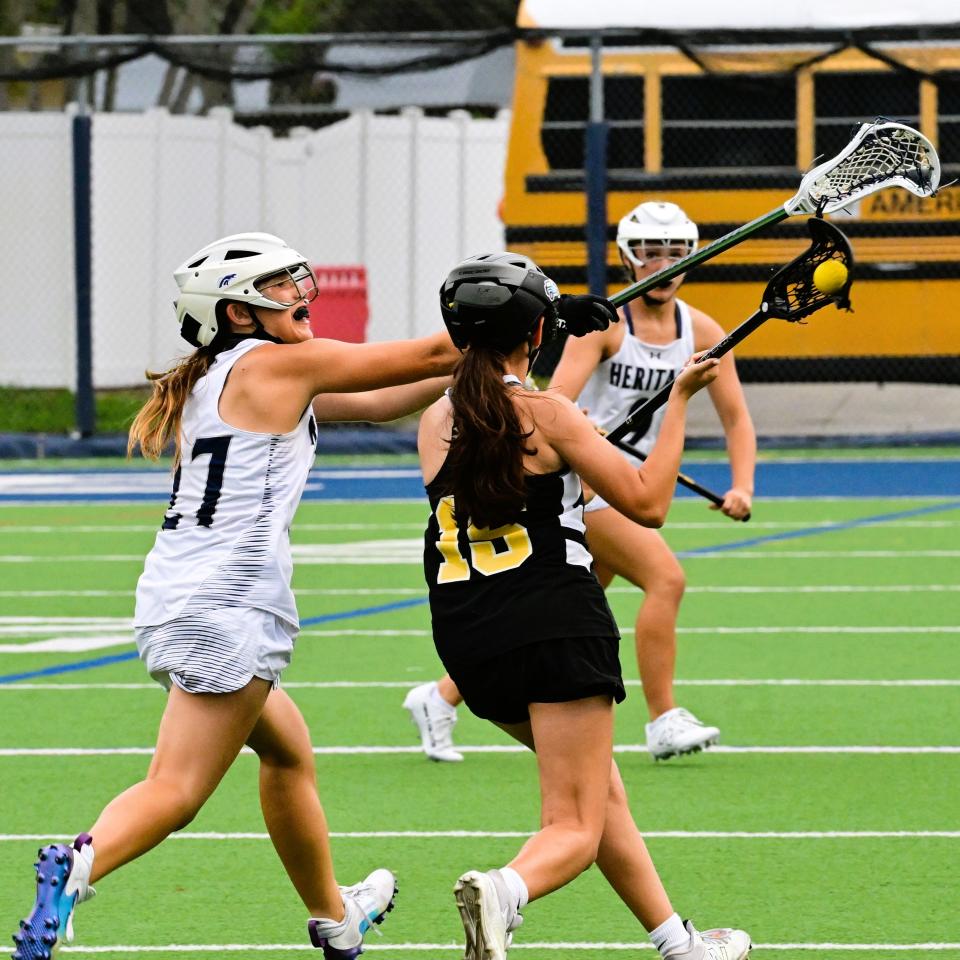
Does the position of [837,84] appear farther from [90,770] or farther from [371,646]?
[90,770]

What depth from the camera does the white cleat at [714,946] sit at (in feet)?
Answer: 17.2

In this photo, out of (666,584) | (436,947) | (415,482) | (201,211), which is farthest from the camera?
(201,211)

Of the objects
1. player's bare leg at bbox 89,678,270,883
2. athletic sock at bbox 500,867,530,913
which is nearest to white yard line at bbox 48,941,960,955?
player's bare leg at bbox 89,678,270,883

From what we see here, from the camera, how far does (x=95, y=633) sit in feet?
37.9

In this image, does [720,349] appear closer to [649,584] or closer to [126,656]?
[649,584]

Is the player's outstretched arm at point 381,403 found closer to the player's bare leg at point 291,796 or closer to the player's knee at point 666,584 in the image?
the player's bare leg at point 291,796

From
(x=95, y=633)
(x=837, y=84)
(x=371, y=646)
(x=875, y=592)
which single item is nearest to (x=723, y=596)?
(x=875, y=592)

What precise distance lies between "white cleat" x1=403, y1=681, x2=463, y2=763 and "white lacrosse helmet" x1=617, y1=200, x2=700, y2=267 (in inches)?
70.1

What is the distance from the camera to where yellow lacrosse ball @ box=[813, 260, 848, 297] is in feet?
19.0

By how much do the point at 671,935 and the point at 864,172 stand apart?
209 cm

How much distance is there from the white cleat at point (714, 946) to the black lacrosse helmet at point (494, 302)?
4.71ft

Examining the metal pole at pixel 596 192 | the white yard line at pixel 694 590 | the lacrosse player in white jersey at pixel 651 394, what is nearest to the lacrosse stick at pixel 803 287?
the lacrosse player in white jersey at pixel 651 394

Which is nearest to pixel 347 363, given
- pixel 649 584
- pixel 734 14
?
pixel 649 584

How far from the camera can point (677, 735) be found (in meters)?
8.02
